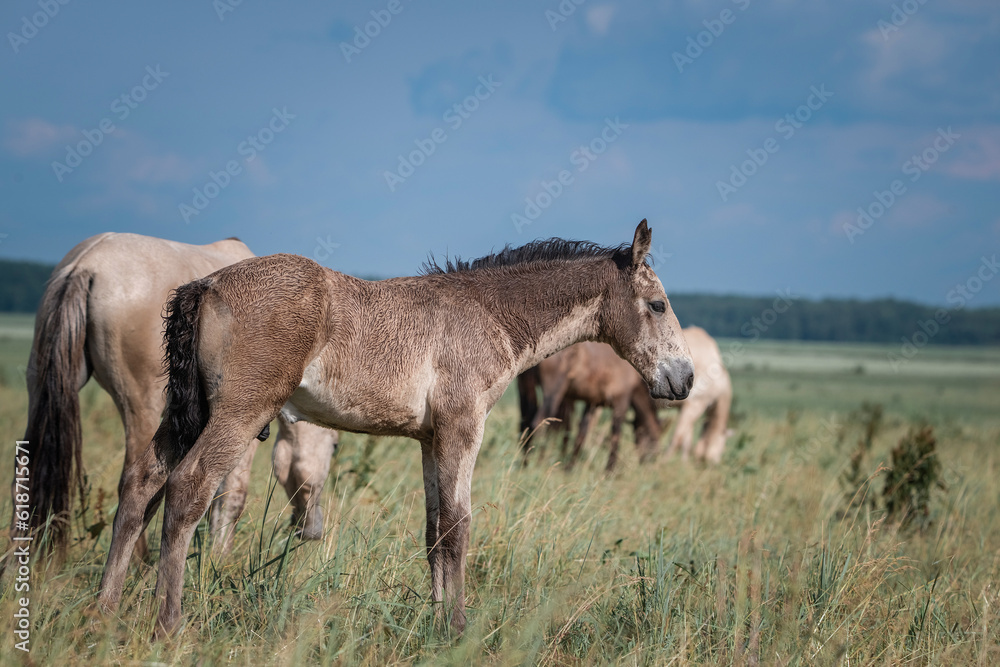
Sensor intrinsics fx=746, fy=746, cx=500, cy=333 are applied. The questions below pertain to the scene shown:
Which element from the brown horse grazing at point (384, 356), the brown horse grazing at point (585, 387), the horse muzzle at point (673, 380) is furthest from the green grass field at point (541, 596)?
the brown horse grazing at point (585, 387)

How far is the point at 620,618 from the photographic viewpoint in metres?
3.88

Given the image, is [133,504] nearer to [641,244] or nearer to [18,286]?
[641,244]

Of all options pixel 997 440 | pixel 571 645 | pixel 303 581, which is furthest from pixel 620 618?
pixel 997 440

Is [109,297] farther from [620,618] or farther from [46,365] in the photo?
[620,618]

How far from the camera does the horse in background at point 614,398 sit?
10727 mm

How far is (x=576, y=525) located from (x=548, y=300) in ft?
7.51

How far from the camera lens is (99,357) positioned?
4.70 metres

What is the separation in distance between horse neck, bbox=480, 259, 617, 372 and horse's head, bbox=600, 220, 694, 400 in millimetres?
94

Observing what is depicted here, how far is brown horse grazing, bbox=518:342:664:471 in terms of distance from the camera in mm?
10656

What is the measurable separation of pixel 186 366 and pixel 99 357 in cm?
182

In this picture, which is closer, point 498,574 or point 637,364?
point 637,364

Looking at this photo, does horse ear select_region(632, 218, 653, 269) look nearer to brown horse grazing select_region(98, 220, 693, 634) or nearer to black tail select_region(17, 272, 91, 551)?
brown horse grazing select_region(98, 220, 693, 634)

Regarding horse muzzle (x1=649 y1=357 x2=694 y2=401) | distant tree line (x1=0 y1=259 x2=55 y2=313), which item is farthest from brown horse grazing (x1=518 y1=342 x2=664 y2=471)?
distant tree line (x1=0 y1=259 x2=55 y2=313)

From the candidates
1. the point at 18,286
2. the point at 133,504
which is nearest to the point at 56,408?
the point at 133,504
